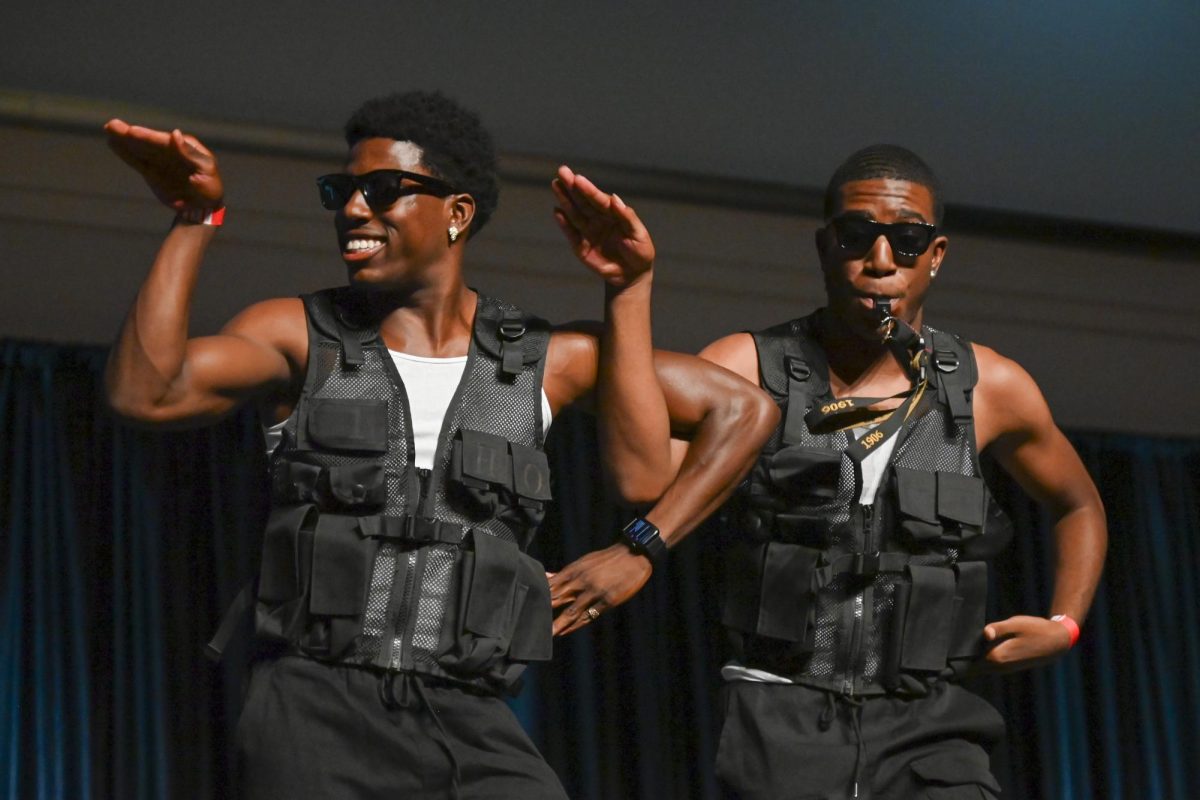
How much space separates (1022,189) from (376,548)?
3345 millimetres

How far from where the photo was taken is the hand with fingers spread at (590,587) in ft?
Result: 9.35

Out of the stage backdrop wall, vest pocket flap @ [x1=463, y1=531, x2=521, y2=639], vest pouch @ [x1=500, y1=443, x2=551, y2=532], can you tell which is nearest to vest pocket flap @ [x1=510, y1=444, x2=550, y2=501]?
vest pouch @ [x1=500, y1=443, x2=551, y2=532]

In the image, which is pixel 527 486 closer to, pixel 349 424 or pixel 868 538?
pixel 349 424

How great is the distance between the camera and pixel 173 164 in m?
2.58

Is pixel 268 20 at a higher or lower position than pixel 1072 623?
higher

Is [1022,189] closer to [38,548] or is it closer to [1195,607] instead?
[1195,607]

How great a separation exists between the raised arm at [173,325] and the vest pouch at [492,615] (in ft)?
1.46

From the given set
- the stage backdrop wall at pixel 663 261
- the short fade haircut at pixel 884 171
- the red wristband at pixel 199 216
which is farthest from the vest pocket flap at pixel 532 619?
the stage backdrop wall at pixel 663 261

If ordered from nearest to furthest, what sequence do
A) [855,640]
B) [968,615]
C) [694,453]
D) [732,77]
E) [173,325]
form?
[173,325] → [694,453] → [855,640] → [968,615] → [732,77]

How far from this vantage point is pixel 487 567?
2674 millimetres

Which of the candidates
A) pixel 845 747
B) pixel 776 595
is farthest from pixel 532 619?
pixel 845 747

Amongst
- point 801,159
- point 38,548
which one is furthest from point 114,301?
point 801,159

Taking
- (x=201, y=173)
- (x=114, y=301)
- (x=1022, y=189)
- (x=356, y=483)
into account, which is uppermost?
(x=1022, y=189)

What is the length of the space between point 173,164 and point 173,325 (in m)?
0.23
